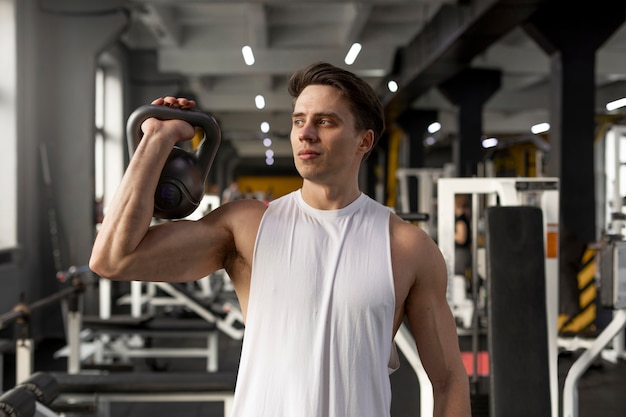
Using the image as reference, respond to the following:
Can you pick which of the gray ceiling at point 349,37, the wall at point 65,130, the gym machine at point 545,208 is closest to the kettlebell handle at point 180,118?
the gym machine at point 545,208

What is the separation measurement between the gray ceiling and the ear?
4.19 metres

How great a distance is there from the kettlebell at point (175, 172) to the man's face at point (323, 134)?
0.15m

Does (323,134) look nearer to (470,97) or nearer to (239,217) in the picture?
(239,217)

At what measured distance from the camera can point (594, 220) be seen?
5.53m

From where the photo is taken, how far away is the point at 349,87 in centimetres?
104

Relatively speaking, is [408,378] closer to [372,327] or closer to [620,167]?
[372,327]

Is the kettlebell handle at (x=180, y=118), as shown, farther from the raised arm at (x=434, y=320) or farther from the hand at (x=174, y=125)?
the raised arm at (x=434, y=320)

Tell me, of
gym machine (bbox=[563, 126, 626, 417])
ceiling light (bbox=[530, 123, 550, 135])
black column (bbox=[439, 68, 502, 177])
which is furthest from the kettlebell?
ceiling light (bbox=[530, 123, 550, 135])

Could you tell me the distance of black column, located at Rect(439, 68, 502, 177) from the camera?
9023mm

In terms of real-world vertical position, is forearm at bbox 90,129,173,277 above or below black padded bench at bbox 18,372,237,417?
above

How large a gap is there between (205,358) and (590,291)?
10.3ft

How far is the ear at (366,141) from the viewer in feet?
3.54

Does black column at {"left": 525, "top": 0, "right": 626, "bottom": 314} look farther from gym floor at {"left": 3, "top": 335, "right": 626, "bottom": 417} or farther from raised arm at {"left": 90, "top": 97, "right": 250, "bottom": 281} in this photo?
raised arm at {"left": 90, "top": 97, "right": 250, "bottom": 281}

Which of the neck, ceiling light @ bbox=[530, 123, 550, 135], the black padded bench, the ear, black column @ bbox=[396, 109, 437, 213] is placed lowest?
the black padded bench
